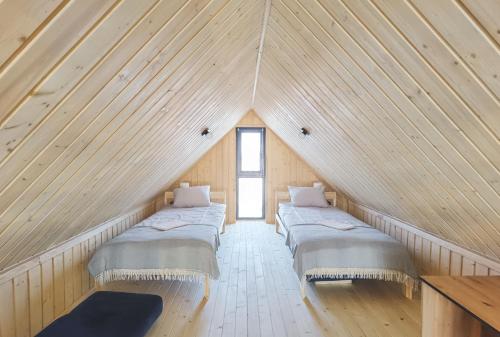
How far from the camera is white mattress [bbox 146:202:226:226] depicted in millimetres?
3737

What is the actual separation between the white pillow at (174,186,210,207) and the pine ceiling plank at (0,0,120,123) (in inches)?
158

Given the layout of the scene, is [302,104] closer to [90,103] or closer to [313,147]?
[313,147]

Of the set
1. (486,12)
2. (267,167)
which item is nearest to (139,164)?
(486,12)

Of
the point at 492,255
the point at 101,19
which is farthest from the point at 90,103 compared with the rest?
the point at 492,255

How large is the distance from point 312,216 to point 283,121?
1.29 metres

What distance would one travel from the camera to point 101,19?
3.20 feet

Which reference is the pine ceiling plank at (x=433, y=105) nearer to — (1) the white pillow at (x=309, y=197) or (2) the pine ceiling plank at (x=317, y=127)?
(2) the pine ceiling plank at (x=317, y=127)

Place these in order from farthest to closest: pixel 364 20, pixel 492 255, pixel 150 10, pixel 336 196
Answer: pixel 336 196 < pixel 492 255 < pixel 364 20 < pixel 150 10

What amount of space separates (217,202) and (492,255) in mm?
4174

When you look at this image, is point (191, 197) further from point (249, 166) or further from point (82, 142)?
point (82, 142)

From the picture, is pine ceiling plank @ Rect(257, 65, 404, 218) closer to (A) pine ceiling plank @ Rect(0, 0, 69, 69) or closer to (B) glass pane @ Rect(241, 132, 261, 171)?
(B) glass pane @ Rect(241, 132, 261, 171)

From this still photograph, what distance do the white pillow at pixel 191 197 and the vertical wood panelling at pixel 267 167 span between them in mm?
655

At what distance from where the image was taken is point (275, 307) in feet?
8.89

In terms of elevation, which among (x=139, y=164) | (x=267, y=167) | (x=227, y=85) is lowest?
(x=267, y=167)
